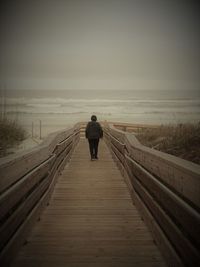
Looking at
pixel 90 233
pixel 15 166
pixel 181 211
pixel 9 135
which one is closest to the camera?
pixel 181 211

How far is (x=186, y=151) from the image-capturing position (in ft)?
25.8

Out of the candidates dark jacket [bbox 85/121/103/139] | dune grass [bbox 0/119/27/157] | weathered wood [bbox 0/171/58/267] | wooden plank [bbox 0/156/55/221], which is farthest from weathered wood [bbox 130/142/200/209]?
dune grass [bbox 0/119/27/157]

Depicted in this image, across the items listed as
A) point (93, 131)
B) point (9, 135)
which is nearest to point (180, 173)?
point (93, 131)

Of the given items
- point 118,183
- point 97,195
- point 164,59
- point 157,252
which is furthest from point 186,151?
point 164,59

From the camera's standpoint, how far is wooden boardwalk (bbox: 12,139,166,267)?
351cm

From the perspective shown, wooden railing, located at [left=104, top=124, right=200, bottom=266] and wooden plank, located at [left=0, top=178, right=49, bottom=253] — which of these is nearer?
wooden railing, located at [left=104, top=124, right=200, bottom=266]

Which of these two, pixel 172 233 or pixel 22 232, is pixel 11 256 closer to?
pixel 22 232

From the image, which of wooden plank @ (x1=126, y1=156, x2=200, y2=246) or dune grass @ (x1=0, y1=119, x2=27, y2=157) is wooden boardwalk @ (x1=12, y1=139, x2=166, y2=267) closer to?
wooden plank @ (x1=126, y1=156, x2=200, y2=246)

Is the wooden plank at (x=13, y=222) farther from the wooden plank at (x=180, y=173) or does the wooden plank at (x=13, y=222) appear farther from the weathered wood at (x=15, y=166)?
the wooden plank at (x=180, y=173)

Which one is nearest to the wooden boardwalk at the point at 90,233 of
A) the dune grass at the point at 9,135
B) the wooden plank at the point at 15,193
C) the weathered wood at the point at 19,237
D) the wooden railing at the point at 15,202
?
the weathered wood at the point at 19,237

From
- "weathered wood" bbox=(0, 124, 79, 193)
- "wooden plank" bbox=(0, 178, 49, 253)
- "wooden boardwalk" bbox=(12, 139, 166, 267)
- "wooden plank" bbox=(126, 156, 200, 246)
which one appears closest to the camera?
"wooden plank" bbox=(126, 156, 200, 246)

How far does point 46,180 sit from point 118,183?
2.40 m

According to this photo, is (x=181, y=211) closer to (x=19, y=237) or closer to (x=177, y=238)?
(x=177, y=238)

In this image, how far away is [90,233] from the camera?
4.30 meters
